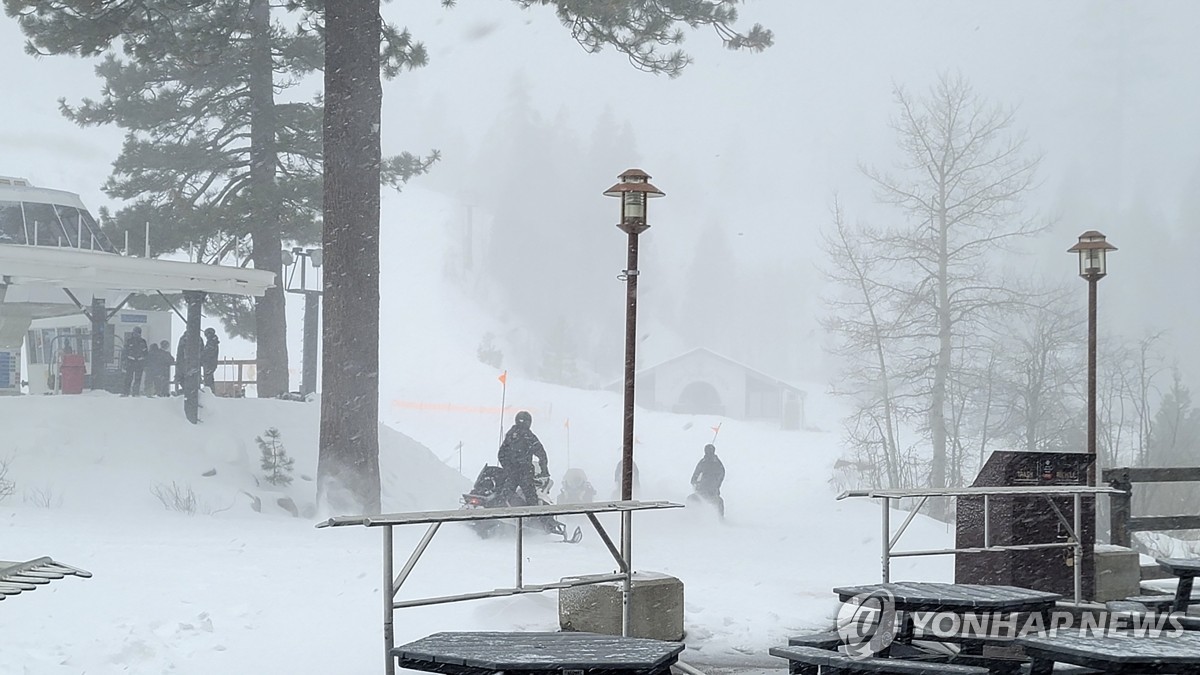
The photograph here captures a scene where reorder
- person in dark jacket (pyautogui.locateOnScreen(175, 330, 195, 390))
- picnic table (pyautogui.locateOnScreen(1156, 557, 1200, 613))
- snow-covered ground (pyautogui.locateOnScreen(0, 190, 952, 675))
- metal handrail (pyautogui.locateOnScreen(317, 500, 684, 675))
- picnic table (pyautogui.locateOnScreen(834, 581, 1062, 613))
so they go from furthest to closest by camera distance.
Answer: person in dark jacket (pyautogui.locateOnScreen(175, 330, 195, 390))
snow-covered ground (pyautogui.locateOnScreen(0, 190, 952, 675))
picnic table (pyautogui.locateOnScreen(1156, 557, 1200, 613))
metal handrail (pyautogui.locateOnScreen(317, 500, 684, 675))
picnic table (pyautogui.locateOnScreen(834, 581, 1062, 613))

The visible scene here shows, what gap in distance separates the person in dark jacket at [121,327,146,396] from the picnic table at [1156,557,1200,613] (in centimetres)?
1816

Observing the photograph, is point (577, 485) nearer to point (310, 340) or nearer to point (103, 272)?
point (310, 340)

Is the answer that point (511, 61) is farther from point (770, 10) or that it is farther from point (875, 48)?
point (875, 48)

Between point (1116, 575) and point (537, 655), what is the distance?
727 cm

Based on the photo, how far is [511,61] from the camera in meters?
133

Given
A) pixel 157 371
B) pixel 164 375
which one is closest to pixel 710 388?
pixel 164 375

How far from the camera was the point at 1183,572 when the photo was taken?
567 cm

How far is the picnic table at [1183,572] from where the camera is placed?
18.4 feet

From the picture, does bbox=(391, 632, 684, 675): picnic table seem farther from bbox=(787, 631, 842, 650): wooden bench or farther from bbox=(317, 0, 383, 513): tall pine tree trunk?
bbox=(317, 0, 383, 513): tall pine tree trunk

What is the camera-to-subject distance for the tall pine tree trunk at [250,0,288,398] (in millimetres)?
25469

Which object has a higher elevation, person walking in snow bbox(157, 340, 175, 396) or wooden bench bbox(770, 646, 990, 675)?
person walking in snow bbox(157, 340, 175, 396)

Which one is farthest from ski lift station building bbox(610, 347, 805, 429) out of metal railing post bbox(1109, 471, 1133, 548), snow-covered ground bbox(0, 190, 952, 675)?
metal railing post bbox(1109, 471, 1133, 548)

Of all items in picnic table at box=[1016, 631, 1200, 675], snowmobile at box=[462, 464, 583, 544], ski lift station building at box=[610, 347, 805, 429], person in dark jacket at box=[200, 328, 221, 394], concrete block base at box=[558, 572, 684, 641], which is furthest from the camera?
ski lift station building at box=[610, 347, 805, 429]

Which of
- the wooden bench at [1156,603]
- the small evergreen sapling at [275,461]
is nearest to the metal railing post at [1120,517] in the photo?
the wooden bench at [1156,603]
